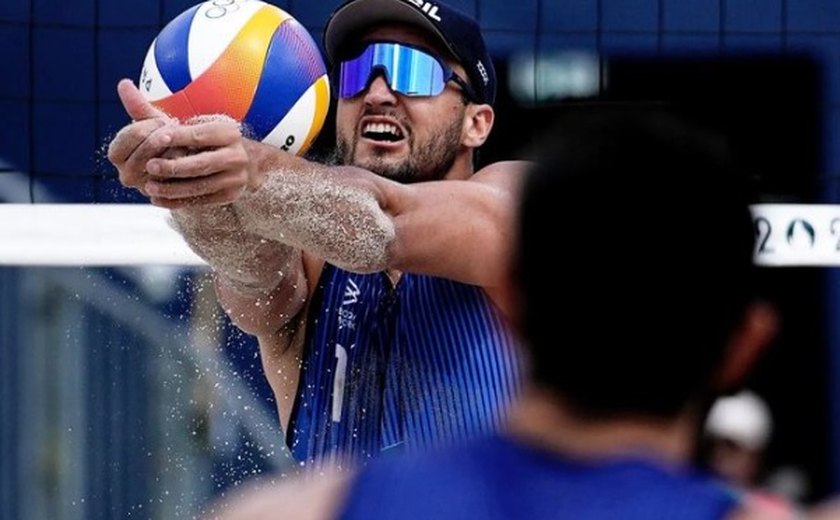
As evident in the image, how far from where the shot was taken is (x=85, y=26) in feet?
17.4

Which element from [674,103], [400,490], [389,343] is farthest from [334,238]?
[674,103]

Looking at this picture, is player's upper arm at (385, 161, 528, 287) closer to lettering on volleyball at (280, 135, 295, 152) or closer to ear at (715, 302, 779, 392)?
lettering on volleyball at (280, 135, 295, 152)

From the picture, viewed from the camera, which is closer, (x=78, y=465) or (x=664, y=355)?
(x=664, y=355)

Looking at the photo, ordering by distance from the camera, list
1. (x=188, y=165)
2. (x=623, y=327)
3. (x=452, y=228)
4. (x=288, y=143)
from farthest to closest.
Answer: (x=288, y=143)
(x=452, y=228)
(x=188, y=165)
(x=623, y=327)

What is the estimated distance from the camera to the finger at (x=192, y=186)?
2.47 m

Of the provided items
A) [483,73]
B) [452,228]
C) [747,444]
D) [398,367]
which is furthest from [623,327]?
[747,444]

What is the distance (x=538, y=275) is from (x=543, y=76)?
4.24 metres

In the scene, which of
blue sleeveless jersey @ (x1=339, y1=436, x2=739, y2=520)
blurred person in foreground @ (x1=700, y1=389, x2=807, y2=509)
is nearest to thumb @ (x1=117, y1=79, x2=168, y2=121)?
blue sleeveless jersey @ (x1=339, y1=436, x2=739, y2=520)

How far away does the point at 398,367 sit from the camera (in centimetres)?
307

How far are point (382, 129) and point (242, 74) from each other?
41 centimetres

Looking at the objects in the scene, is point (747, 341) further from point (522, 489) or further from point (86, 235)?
point (86, 235)

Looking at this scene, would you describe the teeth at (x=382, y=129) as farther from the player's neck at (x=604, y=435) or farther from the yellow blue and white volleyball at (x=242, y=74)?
the player's neck at (x=604, y=435)

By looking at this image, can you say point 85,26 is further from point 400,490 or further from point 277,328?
point 400,490

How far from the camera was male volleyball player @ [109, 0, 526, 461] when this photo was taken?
2557 millimetres
